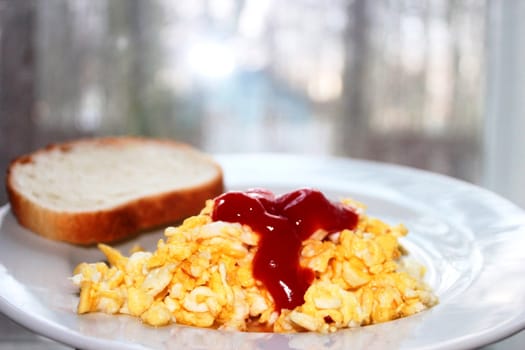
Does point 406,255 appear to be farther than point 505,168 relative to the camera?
No

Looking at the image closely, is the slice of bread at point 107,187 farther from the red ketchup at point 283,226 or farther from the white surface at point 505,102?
the white surface at point 505,102

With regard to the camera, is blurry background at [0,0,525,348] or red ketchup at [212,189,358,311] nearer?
red ketchup at [212,189,358,311]

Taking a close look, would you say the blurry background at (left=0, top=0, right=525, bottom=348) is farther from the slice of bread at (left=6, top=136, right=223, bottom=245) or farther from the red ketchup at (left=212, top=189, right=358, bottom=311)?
the red ketchup at (left=212, top=189, right=358, bottom=311)

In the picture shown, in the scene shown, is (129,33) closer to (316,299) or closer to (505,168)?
(505,168)

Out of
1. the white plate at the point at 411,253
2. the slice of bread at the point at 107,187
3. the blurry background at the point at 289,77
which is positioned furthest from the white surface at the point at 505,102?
the slice of bread at the point at 107,187

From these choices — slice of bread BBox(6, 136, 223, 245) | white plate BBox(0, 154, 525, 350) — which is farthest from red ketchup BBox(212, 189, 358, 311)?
slice of bread BBox(6, 136, 223, 245)

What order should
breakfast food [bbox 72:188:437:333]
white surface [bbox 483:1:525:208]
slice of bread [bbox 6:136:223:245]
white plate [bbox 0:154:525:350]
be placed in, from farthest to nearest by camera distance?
white surface [bbox 483:1:525:208] → slice of bread [bbox 6:136:223:245] → breakfast food [bbox 72:188:437:333] → white plate [bbox 0:154:525:350]

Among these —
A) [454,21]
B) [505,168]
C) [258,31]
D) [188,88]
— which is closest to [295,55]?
[258,31]
